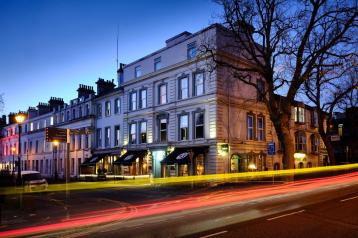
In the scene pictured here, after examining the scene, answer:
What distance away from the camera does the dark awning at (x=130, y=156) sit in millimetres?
37950

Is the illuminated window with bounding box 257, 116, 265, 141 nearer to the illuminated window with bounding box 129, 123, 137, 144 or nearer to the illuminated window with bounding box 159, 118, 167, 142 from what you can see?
the illuminated window with bounding box 159, 118, 167, 142

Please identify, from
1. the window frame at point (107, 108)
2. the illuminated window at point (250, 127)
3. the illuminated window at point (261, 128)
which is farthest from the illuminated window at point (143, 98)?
the illuminated window at point (261, 128)

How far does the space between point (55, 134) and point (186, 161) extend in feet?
58.4

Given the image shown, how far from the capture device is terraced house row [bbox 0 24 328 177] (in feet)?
104

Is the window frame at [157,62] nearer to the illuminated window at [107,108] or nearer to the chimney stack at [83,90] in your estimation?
the illuminated window at [107,108]

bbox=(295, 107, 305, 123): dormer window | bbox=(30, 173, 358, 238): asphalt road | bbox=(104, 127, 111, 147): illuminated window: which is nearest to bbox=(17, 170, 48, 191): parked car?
bbox=(104, 127, 111, 147): illuminated window

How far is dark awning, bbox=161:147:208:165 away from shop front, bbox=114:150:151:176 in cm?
510

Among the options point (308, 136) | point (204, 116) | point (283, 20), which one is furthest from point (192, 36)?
point (308, 136)

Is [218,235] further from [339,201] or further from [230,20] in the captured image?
[230,20]

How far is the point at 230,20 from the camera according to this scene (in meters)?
26.8

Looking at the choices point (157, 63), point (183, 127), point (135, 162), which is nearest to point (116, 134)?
point (135, 162)

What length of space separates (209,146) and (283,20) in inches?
449

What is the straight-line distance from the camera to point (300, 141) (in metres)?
43.2

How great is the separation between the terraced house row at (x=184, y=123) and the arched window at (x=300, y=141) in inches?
4.5
